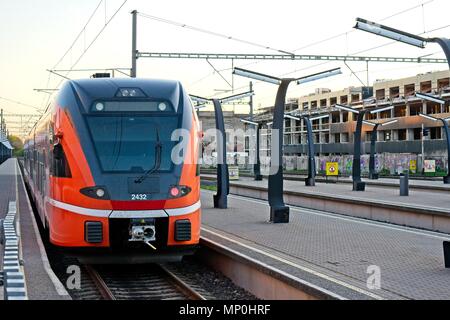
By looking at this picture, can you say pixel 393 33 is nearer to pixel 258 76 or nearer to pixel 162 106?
pixel 162 106

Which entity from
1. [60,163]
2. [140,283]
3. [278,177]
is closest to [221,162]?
[278,177]

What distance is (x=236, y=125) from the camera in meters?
96.2

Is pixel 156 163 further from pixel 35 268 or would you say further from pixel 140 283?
pixel 35 268

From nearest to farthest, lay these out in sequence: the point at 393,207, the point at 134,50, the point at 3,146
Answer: the point at 393,207, the point at 134,50, the point at 3,146

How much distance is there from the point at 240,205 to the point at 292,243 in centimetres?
968

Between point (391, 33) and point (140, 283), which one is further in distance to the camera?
point (391, 33)

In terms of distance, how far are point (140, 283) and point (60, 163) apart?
235cm

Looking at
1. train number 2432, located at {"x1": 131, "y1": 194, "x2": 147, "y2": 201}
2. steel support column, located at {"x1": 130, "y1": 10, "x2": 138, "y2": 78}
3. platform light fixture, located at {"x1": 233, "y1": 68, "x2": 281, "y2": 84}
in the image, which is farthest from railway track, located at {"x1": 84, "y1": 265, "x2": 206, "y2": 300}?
steel support column, located at {"x1": 130, "y1": 10, "x2": 138, "y2": 78}

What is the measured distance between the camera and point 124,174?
1009 cm

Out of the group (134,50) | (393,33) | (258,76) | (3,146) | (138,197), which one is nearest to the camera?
(138,197)

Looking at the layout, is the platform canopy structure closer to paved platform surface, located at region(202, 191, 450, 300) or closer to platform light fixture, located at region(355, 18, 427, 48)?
paved platform surface, located at region(202, 191, 450, 300)

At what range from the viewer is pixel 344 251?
11.5m

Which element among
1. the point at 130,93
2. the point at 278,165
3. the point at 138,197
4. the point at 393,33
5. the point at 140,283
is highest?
the point at 393,33

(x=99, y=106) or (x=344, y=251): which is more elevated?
(x=99, y=106)
